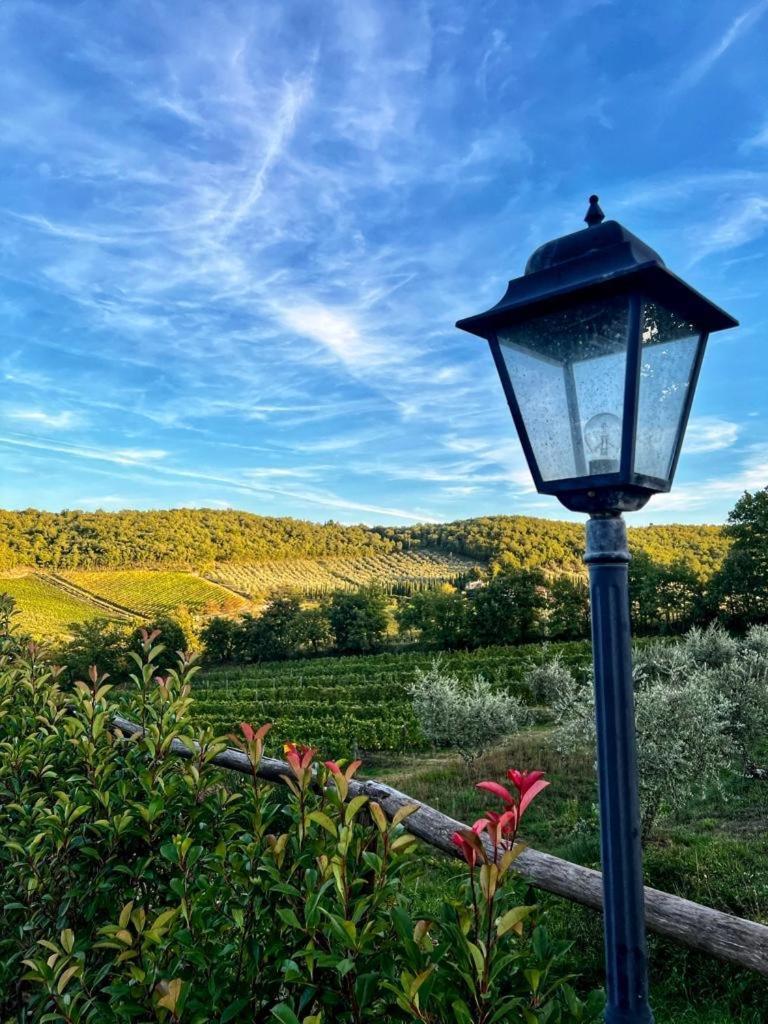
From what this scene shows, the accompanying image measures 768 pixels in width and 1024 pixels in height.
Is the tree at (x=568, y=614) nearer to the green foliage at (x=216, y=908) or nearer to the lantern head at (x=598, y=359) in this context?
the green foliage at (x=216, y=908)

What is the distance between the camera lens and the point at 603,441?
1.74 metres

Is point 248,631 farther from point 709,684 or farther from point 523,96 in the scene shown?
point 523,96

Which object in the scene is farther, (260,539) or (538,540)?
(260,539)

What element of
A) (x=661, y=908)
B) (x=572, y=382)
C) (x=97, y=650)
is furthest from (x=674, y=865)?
(x=97, y=650)

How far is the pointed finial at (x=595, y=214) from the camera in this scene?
1.89m

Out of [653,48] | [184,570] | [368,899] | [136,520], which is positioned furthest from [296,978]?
[136,520]

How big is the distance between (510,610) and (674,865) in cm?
3923

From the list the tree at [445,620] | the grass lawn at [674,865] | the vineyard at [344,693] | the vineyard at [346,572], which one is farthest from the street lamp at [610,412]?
the vineyard at [346,572]

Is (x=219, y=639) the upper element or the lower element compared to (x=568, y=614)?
lower

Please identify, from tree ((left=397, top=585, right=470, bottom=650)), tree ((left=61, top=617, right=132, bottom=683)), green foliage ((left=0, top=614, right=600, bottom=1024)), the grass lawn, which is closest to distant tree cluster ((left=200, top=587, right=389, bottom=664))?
tree ((left=397, top=585, right=470, bottom=650))

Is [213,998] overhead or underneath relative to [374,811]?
underneath

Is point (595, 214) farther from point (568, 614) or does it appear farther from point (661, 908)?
point (568, 614)

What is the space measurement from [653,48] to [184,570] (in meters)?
91.8

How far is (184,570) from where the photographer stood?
8956cm
